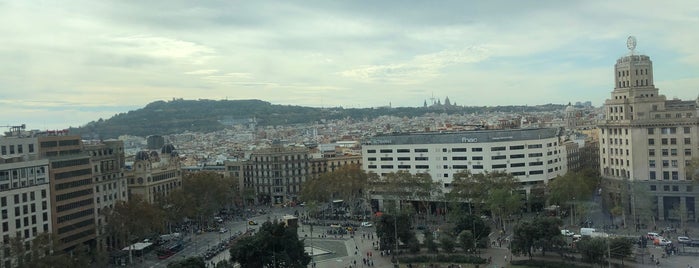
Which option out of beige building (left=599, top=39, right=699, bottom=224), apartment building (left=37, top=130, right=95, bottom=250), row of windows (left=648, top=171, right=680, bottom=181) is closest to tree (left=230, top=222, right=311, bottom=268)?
apartment building (left=37, top=130, right=95, bottom=250)

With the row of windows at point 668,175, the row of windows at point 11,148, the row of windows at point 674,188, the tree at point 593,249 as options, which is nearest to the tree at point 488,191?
the row of windows at point 674,188

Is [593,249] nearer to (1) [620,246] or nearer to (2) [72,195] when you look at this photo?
(1) [620,246]

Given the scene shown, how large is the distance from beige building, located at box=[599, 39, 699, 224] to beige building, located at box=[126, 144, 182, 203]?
71068mm

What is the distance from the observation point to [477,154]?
11169 centimetres

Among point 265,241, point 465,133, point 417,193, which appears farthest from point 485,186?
point 265,241

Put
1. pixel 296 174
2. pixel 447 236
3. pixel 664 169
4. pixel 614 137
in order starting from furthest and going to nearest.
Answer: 1. pixel 296 174
2. pixel 614 137
3. pixel 664 169
4. pixel 447 236

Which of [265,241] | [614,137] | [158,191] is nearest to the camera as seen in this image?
[265,241]

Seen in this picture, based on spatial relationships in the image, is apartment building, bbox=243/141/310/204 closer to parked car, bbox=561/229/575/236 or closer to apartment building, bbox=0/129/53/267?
apartment building, bbox=0/129/53/267

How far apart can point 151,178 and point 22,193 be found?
3522cm

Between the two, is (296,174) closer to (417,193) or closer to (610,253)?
(417,193)

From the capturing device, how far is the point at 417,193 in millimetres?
103875

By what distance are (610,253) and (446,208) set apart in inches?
1714

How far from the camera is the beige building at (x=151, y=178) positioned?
347 feet

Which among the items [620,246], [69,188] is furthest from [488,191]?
[69,188]
